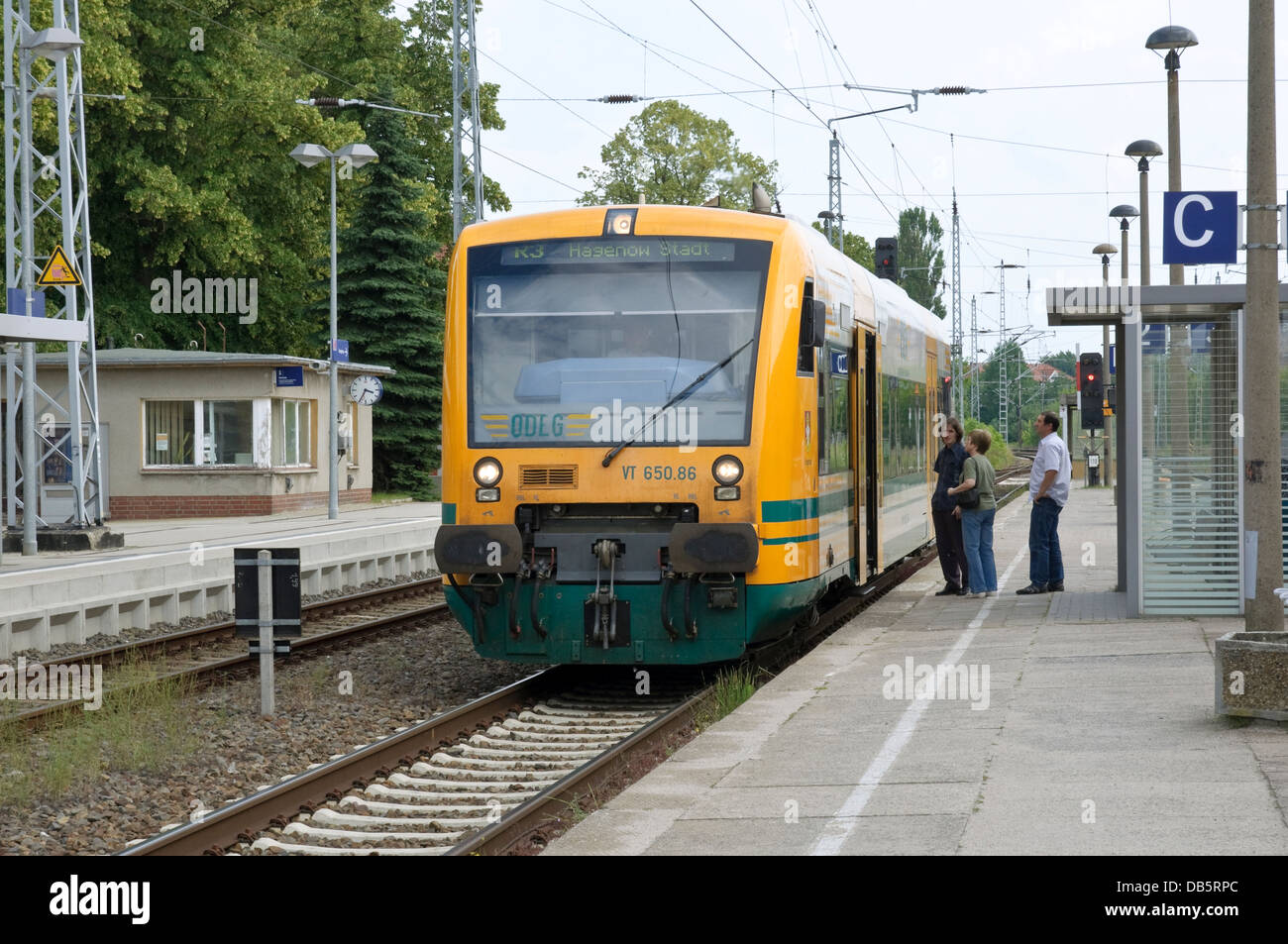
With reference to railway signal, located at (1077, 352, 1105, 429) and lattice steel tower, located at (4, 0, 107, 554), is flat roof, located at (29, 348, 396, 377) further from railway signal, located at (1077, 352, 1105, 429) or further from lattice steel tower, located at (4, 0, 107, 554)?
railway signal, located at (1077, 352, 1105, 429)

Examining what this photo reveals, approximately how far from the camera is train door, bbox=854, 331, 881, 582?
14680mm

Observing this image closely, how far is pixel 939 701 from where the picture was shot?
10.3 meters

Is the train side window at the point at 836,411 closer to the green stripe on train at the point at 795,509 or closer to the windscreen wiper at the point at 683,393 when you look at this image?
the green stripe on train at the point at 795,509

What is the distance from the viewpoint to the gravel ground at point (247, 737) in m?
8.06

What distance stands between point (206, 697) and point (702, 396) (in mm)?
4238

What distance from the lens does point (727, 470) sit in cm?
1085

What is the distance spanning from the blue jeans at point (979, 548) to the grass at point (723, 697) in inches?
213

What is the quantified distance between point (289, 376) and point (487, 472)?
80.1 feet

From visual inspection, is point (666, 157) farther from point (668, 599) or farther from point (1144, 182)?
point (668, 599)

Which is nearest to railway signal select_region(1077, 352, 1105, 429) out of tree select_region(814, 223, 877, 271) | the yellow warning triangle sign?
the yellow warning triangle sign

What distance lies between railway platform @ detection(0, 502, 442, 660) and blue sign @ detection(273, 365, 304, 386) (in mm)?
3073

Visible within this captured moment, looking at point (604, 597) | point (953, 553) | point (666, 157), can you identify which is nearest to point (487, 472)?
point (604, 597)
